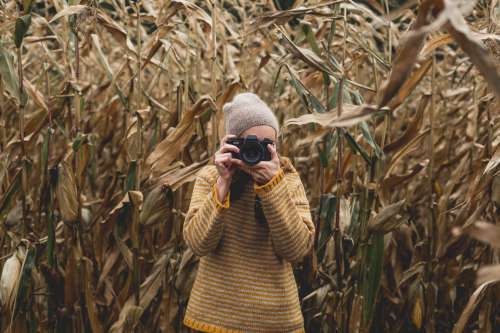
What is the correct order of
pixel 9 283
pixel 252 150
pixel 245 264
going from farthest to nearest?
pixel 9 283 → pixel 245 264 → pixel 252 150

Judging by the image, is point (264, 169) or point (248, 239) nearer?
point (264, 169)

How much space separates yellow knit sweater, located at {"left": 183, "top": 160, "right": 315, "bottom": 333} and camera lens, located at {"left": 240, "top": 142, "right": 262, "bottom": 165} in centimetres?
13

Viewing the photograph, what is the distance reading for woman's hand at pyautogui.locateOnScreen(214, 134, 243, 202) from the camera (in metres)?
A: 1.44

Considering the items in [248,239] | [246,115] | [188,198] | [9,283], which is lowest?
[9,283]

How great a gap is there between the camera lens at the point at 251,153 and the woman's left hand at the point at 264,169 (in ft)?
0.07

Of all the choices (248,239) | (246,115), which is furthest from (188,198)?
(246,115)

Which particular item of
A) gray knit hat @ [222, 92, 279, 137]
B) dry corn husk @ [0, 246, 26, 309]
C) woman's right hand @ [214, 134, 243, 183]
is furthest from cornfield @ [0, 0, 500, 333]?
woman's right hand @ [214, 134, 243, 183]

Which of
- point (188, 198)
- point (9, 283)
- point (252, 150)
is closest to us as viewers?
point (252, 150)

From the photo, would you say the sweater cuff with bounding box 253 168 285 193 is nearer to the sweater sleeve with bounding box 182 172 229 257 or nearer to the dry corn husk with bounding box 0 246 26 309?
the sweater sleeve with bounding box 182 172 229 257

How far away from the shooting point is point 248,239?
160 cm

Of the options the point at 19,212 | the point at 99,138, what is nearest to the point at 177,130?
the point at 19,212

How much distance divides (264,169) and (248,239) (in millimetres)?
234

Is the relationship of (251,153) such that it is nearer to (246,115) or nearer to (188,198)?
(246,115)

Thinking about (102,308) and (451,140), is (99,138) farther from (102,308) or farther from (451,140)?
(451,140)
